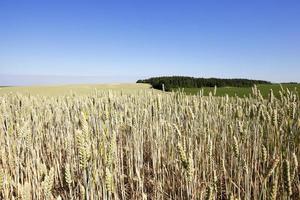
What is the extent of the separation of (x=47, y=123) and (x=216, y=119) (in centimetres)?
208

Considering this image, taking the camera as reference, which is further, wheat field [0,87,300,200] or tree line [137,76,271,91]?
tree line [137,76,271,91]

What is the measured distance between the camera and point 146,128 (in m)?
4.00

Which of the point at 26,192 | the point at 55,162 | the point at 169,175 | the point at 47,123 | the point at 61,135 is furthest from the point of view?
the point at 47,123

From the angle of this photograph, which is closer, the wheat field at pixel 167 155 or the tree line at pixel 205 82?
the wheat field at pixel 167 155

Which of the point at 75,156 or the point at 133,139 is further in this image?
the point at 133,139

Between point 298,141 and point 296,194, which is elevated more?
point 298,141

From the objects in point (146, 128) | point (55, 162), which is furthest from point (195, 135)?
point (55, 162)

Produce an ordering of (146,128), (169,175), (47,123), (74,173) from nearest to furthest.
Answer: (169,175) < (74,173) < (146,128) < (47,123)

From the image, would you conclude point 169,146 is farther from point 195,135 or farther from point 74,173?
point 74,173

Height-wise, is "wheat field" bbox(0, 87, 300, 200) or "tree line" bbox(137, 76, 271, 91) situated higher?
"tree line" bbox(137, 76, 271, 91)

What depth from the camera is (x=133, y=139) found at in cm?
337

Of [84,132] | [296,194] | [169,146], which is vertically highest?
[84,132]

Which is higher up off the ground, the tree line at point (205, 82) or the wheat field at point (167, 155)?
the tree line at point (205, 82)

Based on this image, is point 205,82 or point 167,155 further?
point 205,82
